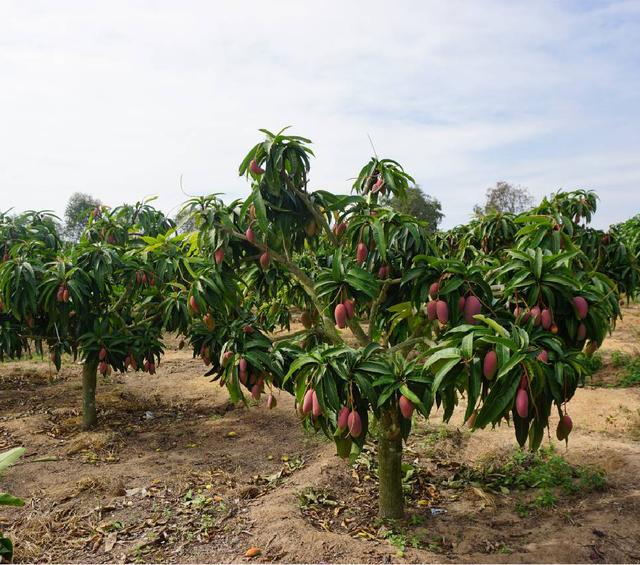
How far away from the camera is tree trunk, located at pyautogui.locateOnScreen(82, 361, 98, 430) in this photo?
196 inches

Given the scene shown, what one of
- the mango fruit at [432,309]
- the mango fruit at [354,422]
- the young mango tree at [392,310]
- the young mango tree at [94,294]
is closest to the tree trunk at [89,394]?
the young mango tree at [94,294]

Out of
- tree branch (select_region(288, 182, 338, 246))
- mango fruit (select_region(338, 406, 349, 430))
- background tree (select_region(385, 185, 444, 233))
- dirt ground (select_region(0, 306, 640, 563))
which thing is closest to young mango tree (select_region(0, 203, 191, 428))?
dirt ground (select_region(0, 306, 640, 563))

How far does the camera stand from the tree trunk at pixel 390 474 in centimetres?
312

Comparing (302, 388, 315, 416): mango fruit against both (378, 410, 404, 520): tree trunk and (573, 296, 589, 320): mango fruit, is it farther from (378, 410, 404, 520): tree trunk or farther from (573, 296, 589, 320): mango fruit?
(573, 296, 589, 320): mango fruit

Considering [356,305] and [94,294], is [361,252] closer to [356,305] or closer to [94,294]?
[356,305]

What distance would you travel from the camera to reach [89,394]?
5.00m

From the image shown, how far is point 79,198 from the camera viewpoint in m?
31.8

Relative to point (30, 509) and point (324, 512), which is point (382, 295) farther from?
point (30, 509)

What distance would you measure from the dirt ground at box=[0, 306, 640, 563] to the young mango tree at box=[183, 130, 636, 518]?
44cm

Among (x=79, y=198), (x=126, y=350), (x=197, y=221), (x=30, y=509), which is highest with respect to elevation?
(x=79, y=198)

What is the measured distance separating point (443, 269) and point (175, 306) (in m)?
2.30

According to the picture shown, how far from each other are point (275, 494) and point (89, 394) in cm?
231

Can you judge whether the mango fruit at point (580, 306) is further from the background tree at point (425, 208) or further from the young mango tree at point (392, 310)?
the background tree at point (425, 208)

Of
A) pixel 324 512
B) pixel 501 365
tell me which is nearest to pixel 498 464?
pixel 324 512
